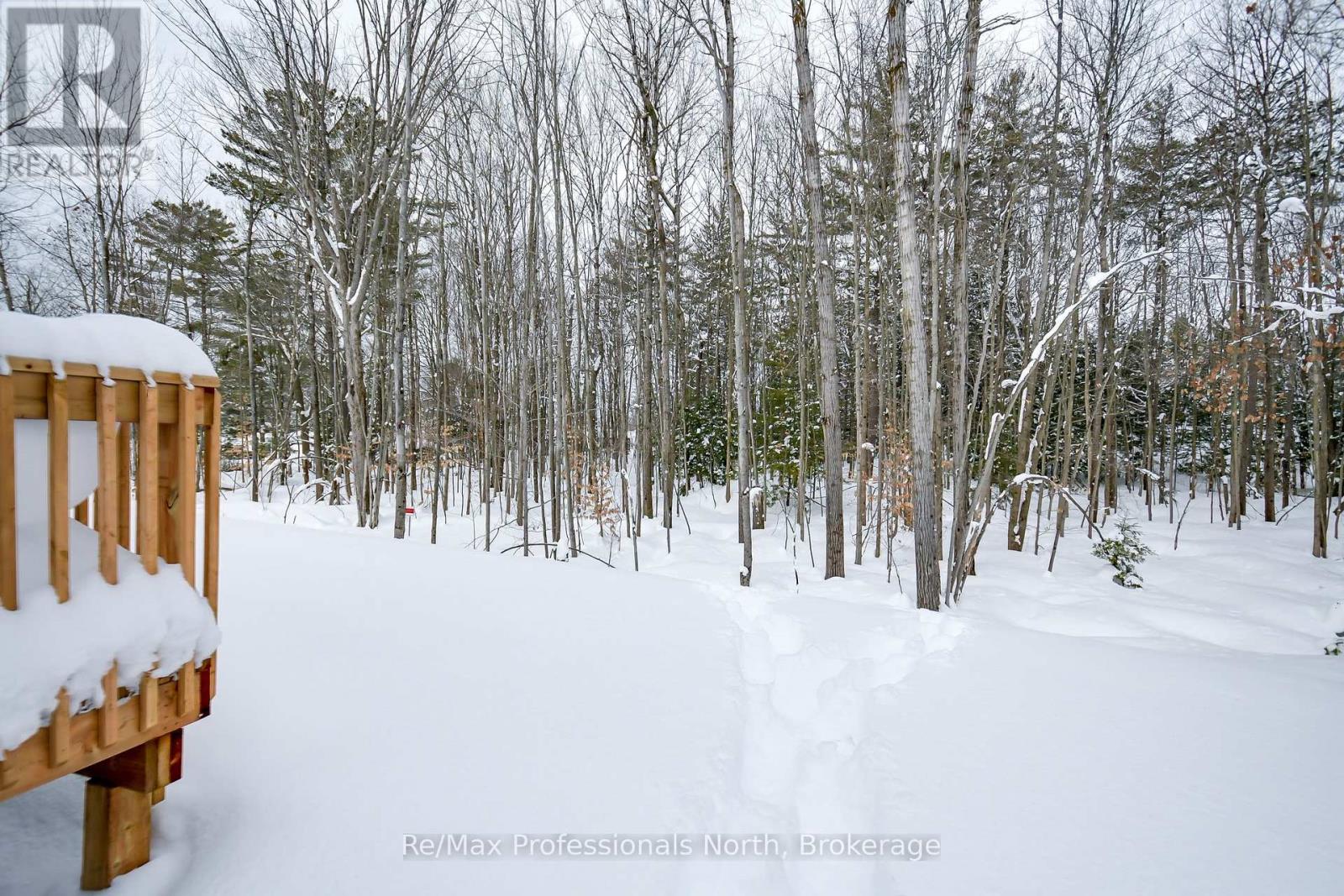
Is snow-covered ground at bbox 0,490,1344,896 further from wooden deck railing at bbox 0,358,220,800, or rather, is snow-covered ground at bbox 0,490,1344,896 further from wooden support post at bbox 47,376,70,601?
wooden support post at bbox 47,376,70,601

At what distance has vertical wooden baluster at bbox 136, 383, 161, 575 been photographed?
1.44 metres

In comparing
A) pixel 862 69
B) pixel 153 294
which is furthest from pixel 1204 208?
pixel 153 294

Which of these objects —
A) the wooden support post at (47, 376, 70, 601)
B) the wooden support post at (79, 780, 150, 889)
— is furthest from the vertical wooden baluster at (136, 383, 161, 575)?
the wooden support post at (79, 780, 150, 889)

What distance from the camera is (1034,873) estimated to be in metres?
1.51

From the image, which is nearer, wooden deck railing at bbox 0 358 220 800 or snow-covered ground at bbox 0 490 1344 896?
wooden deck railing at bbox 0 358 220 800

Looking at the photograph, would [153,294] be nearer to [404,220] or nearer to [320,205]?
[320,205]

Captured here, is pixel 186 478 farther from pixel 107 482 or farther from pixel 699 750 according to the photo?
pixel 699 750

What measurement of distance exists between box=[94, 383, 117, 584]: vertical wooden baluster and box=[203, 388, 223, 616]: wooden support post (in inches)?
9.5

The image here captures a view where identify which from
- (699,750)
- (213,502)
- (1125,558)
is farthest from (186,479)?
(1125,558)

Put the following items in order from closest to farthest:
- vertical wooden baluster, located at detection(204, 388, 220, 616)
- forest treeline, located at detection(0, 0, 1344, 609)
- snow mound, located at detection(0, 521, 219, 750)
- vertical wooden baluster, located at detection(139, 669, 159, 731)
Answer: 1. snow mound, located at detection(0, 521, 219, 750)
2. vertical wooden baluster, located at detection(139, 669, 159, 731)
3. vertical wooden baluster, located at detection(204, 388, 220, 616)
4. forest treeline, located at detection(0, 0, 1344, 609)

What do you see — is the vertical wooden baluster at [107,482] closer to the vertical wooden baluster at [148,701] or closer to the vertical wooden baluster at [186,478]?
the vertical wooden baluster at [186,478]

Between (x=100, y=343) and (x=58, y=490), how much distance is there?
1.28 ft

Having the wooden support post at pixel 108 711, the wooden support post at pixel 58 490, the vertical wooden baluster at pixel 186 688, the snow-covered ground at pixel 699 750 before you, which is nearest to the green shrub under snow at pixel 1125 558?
the snow-covered ground at pixel 699 750

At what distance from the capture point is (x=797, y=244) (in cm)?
1047
